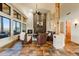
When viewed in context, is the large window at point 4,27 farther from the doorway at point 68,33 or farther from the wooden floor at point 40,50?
the doorway at point 68,33

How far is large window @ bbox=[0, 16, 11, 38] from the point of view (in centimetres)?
544

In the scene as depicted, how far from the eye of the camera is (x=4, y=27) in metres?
5.56

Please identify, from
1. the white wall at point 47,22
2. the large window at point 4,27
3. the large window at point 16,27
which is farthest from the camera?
the white wall at point 47,22

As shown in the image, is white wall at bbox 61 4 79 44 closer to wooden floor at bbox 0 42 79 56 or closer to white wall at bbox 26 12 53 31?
wooden floor at bbox 0 42 79 56

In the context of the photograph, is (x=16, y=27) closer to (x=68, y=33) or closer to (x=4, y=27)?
(x=4, y=27)

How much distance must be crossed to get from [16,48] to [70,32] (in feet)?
8.57

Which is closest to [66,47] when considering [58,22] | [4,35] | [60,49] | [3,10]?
[60,49]

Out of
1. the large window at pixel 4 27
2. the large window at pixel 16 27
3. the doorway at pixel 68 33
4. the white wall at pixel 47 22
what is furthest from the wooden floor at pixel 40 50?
the white wall at pixel 47 22

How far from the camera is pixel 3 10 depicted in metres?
5.79

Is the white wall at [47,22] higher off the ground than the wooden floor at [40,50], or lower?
higher

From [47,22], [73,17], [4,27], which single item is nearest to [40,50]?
[47,22]

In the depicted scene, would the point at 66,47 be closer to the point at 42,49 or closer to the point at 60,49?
the point at 60,49

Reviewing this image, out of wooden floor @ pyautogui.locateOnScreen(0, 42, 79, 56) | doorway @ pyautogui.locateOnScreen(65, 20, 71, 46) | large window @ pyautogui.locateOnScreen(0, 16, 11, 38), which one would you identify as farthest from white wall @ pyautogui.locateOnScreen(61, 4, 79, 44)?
large window @ pyautogui.locateOnScreen(0, 16, 11, 38)

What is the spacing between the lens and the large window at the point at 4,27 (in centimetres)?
544
